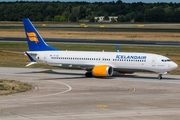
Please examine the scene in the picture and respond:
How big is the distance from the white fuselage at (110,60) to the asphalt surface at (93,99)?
6.77 feet

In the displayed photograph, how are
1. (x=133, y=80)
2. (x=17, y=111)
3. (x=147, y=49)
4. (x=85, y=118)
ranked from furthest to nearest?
(x=147, y=49), (x=133, y=80), (x=17, y=111), (x=85, y=118)

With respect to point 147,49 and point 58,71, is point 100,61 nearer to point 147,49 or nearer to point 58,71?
point 58,71

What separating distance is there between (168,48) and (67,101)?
195 feet

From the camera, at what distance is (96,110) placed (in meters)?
28.3

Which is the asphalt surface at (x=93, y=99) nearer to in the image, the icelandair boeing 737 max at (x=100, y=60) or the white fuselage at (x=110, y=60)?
the icelandair boeing 737 max at (x=100, y=60)

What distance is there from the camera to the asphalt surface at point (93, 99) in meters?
26.4

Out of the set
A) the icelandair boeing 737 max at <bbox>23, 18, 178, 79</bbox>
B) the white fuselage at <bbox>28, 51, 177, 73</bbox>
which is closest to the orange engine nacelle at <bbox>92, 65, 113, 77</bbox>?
the icelandair boeing 737 max at <bbox>23, 18, 178, 79</bbox>

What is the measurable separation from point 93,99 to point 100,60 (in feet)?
57.5

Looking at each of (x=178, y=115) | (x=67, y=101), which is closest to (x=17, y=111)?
(x=67, y=101)

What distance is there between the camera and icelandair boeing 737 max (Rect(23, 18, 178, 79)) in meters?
47.7

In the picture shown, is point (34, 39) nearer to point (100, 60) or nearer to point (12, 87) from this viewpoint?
point (100, 60)

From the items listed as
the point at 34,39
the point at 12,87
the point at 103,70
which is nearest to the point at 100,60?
the point at 103,70

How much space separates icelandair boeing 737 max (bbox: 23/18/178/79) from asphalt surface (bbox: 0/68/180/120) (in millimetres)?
1722

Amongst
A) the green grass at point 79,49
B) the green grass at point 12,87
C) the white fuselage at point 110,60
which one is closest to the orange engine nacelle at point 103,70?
the white fuselage at point 110,60
